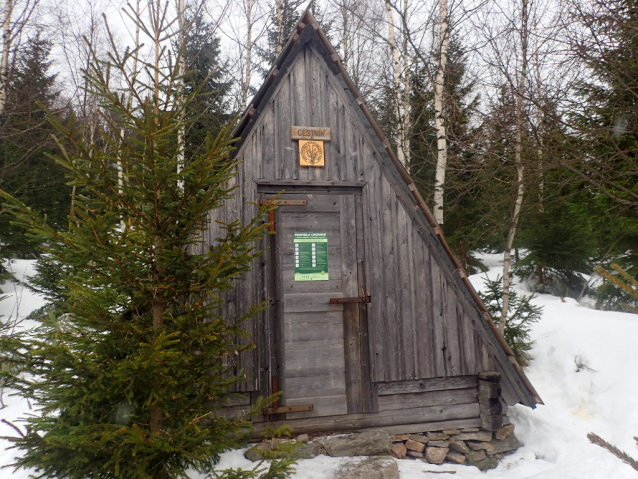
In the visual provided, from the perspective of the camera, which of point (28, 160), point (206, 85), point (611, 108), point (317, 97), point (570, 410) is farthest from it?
point (28, 160)

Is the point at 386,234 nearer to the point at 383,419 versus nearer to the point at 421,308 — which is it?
the point at 421,308

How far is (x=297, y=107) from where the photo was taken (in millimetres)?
5516

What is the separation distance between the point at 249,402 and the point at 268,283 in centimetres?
136

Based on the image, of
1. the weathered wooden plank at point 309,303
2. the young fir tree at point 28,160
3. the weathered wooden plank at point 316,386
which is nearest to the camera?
the weathered wooden plank at point 316,386

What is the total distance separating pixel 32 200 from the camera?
14.3m

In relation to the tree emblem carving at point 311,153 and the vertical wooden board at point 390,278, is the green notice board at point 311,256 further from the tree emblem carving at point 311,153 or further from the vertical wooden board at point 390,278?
the tree emblem carving at point 311,153

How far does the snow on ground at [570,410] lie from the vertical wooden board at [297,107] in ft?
10.7

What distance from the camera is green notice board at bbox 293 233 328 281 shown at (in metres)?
5.42

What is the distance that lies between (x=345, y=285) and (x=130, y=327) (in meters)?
2.79

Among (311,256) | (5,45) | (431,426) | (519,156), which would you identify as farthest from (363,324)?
(5,45)

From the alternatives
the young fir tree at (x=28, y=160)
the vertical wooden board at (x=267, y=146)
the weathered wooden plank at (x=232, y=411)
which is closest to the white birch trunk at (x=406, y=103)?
the vertical wooden board at (x=267, y=146)

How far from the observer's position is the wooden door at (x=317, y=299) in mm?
5266

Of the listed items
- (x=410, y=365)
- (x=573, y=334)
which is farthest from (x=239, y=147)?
(x=573, y=334)

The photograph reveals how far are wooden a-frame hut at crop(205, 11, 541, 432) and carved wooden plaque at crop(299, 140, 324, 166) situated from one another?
13 mm
